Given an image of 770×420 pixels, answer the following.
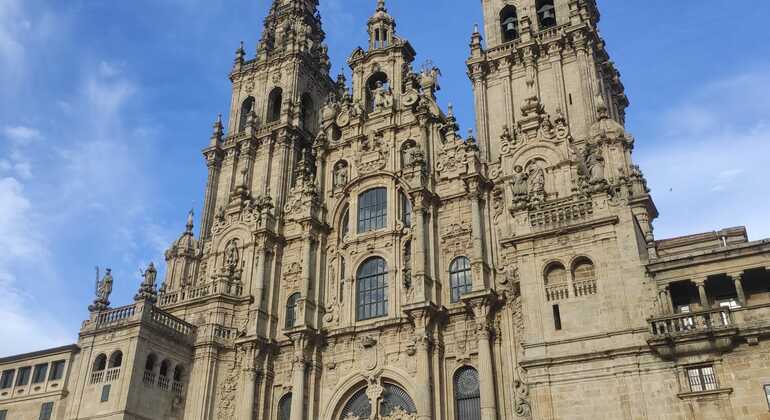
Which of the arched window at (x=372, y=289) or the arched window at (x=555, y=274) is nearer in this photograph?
the arched window at (x=555, y=274)

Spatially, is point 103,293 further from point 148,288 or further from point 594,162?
point 594,162

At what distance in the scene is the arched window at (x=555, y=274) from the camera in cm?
2512

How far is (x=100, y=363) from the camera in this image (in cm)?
3219

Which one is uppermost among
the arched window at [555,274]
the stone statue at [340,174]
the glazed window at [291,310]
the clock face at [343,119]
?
the clock face at [343,119]

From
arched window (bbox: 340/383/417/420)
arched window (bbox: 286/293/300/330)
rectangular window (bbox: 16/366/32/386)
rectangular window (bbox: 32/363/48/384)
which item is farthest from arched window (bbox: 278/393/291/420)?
rectangular window (bbox: 16/366/32/386)

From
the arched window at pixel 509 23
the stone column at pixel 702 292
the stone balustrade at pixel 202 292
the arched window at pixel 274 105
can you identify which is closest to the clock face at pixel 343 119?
the arched window at pixel 274 105

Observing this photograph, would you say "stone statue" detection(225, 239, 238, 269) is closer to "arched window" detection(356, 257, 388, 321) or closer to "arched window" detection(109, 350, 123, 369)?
"arched window" detection(356, 257, 388, 321)

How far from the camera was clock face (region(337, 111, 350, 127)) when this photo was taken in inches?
1567

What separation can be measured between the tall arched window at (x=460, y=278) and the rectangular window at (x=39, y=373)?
1813 centimetres

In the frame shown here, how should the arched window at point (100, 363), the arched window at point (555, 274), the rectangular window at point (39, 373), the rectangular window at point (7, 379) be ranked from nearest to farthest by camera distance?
the arched window at point (555, 274)
the arched window at point (100, 363)
the rectangular window at point (39, 373)
the rectangular window at point (7, 379)

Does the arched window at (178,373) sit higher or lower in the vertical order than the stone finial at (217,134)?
lower

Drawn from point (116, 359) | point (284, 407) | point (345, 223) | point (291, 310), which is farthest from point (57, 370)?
point (345, 223)

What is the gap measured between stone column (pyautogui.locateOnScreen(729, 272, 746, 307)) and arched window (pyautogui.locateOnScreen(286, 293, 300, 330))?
65.0ft

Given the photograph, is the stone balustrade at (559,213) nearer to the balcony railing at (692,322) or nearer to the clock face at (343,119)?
the balcony railing at (692,322)
